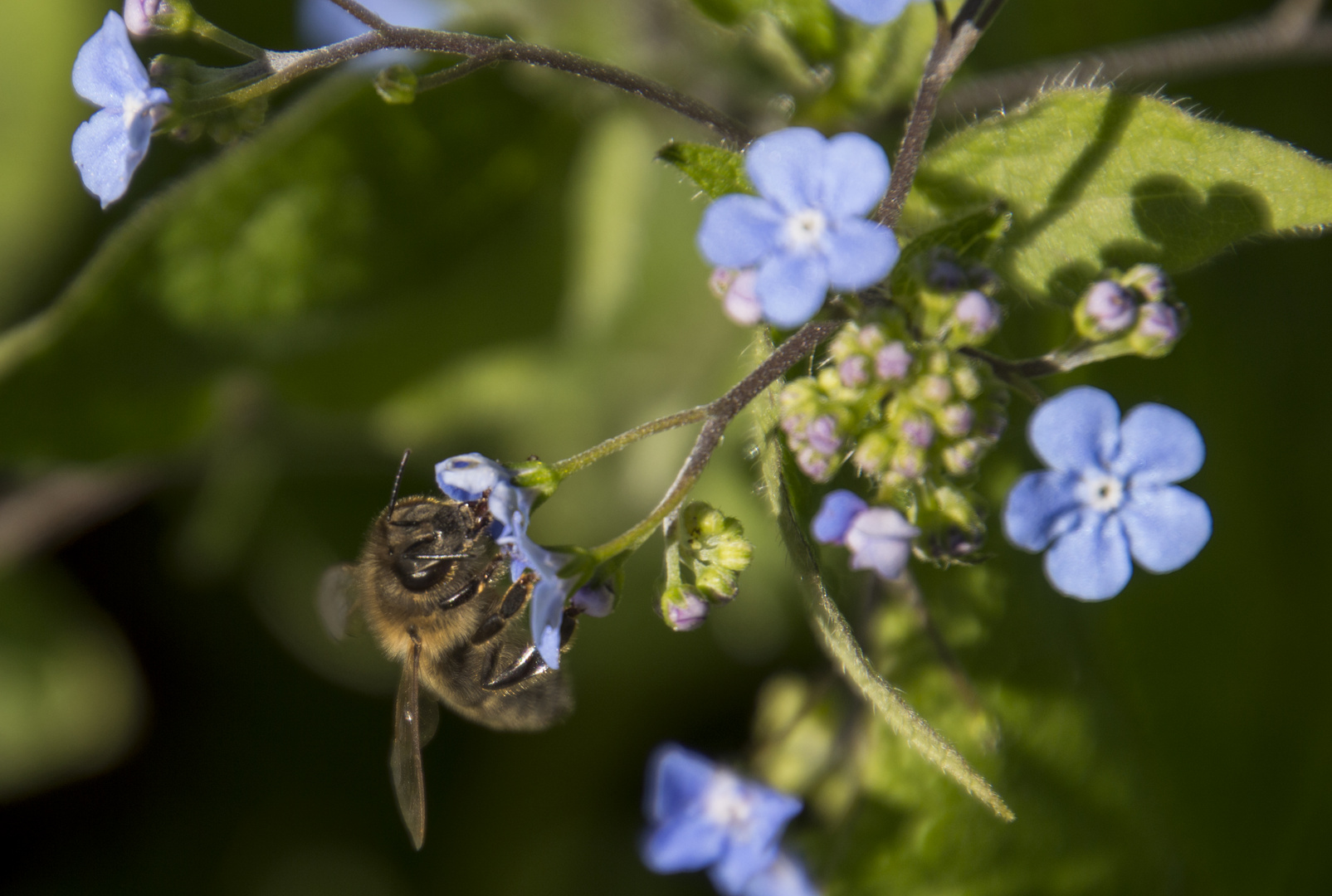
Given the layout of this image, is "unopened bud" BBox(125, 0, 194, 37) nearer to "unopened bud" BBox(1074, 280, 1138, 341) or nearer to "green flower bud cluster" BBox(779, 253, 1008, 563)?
"green flower bud cluster" BBox(779, 253, 1008, 563)

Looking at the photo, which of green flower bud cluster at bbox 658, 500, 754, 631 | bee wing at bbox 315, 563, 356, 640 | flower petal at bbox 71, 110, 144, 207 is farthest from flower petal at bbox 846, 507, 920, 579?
bee wing at bbox 315, 563, 356, 640

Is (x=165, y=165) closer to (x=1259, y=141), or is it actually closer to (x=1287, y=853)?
(x=1259, y=141)

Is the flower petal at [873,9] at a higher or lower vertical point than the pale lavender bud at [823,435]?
higher

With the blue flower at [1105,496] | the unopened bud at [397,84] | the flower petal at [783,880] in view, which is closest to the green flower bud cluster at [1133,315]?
the blue flower at [1105,496]

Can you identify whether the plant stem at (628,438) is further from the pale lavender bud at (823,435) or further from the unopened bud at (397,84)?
the unopened bud at (397,84)

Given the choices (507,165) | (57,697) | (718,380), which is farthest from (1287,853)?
(57,697)

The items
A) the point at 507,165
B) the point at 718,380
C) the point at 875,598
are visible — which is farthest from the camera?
the point at 718,380
